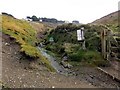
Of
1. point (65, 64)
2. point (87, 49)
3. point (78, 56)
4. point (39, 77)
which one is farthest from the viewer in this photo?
point (87, 49)

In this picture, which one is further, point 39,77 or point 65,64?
point 65,64

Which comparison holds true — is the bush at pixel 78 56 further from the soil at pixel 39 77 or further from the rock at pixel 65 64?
the soil at pixel 39 77

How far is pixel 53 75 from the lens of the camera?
33344mm

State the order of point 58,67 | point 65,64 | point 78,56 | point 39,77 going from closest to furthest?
point 39,77, point 58,67, point 65,64, point 78,56

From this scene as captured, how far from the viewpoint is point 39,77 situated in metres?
31.8

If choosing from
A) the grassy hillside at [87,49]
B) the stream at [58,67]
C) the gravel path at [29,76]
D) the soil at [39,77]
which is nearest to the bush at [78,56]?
the grassy hillside at [87,49]

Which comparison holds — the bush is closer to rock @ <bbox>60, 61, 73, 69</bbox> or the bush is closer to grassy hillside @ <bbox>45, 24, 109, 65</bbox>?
grassy hillside @ <bbox>45, 24, 109, 65</bbox>

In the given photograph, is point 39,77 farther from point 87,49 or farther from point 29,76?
point 87,49

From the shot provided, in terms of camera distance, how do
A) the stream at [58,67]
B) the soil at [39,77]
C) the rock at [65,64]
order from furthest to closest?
the rock at [65,64], the stream at [58,67], the soil at [39,77]

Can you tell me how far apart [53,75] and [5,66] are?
530 centimetres

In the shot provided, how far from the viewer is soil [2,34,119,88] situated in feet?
96.7

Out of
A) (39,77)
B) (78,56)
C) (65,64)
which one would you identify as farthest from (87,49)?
(39,77)

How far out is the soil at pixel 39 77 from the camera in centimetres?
2949

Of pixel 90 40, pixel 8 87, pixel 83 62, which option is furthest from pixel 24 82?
pixel 90 40
